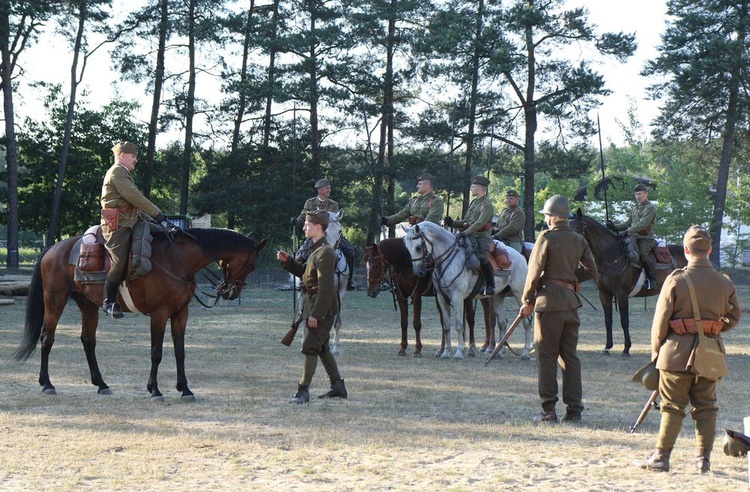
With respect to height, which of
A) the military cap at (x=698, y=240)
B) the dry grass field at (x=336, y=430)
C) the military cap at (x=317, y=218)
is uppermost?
the military cap at (x=317, y=218)

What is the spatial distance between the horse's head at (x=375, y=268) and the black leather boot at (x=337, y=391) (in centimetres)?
491

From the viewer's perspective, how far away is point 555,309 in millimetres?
9406

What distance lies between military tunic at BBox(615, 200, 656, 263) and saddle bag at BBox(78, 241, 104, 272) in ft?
31.0

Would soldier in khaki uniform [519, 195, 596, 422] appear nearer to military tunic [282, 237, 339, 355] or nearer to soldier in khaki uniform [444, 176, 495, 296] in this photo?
military tunic [282, 237, 339, 355]

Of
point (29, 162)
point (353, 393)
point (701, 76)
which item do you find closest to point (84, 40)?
point (29, 162)

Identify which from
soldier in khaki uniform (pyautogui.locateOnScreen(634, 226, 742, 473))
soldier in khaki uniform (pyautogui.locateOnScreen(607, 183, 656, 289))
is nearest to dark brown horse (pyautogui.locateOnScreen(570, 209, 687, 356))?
soldier in khaki uniform (pyautogui.locateOnScreen(607, 183, 656, 289))

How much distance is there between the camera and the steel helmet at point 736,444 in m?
6.57

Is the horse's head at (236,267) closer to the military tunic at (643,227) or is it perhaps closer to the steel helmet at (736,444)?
the steel helmet at (736,444)

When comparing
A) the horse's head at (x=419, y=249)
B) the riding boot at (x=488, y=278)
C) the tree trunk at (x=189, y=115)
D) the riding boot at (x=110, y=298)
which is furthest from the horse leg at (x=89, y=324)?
the tree trunk at (x=189, y=115)

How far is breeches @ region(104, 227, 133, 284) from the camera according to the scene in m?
10.6

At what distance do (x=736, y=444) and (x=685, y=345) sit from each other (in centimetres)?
78

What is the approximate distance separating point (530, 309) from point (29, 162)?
4022 cm

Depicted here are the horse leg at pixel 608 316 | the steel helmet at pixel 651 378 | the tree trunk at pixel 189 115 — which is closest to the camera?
the steel helmet at pixel 651 378

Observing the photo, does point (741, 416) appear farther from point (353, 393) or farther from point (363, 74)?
point (363, 74)
